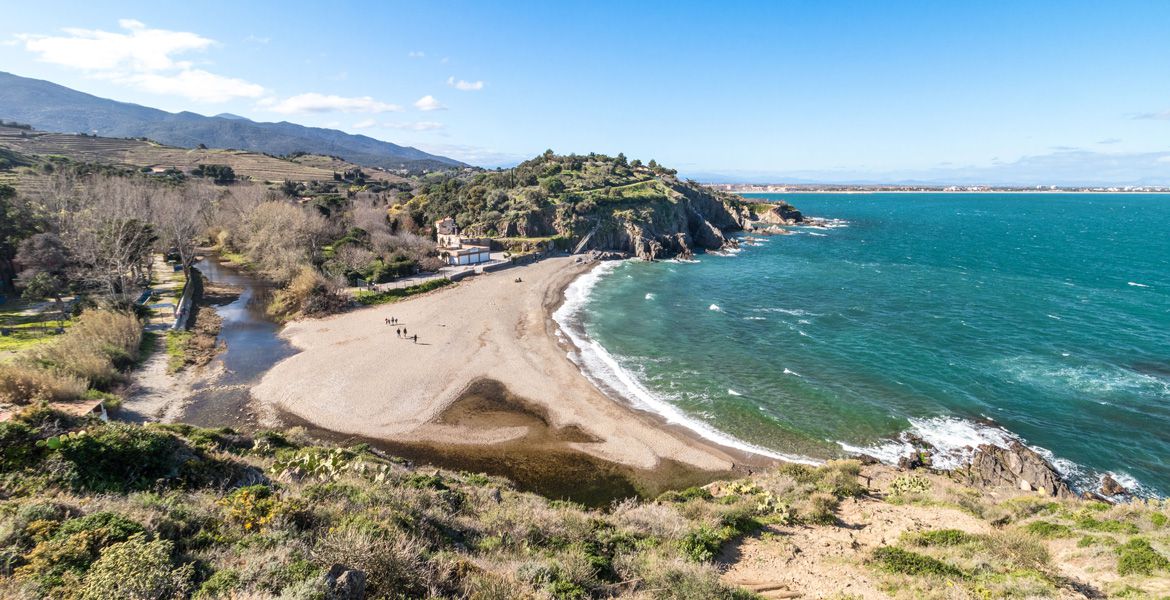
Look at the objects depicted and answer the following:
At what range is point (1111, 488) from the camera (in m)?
19.5

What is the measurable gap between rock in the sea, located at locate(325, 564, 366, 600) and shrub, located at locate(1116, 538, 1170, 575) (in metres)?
16.5

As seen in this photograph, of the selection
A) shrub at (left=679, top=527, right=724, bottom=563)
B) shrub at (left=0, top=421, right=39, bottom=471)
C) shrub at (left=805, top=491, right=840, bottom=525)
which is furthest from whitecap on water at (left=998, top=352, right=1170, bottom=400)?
shrub at (left=0, top=421, right=39, bottom=471)

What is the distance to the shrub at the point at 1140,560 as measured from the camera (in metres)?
10.8

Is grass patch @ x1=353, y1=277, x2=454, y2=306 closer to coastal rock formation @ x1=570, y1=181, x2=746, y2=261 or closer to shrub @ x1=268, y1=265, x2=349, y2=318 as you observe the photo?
shrub @ x1=268, y1=265, x2=349, y2=318

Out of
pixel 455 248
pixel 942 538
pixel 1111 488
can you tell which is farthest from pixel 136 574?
pixel 455 248

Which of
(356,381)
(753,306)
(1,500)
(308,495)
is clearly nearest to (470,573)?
(308,495)

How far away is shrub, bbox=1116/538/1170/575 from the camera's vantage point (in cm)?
1077

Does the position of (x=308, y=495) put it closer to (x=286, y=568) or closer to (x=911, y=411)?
(x=286, y=568)

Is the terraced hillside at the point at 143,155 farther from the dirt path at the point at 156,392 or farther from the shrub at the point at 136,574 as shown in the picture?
the shrub at the point at 136,574

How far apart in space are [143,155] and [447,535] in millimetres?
166513

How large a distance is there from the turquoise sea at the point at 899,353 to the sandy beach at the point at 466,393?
2554 mm

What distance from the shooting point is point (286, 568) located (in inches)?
277

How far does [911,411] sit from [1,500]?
33.7 meters

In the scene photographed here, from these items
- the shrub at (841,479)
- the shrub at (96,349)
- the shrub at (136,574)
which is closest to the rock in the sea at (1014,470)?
the shrub at (841,479)
